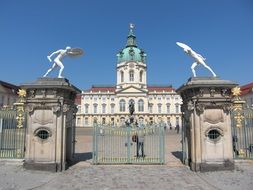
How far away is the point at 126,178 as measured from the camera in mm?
10359

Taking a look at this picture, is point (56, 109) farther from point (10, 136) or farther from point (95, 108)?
point (95, 108)

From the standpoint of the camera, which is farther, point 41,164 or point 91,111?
point 91,111

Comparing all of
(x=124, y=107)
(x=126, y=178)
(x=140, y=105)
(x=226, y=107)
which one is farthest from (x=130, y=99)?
(x=126, y=178)

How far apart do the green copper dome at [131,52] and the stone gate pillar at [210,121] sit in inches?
3031

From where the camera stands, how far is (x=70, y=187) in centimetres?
920

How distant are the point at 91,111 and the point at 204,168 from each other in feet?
271

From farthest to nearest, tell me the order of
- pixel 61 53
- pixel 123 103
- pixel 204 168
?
pixel 123 103 < pixel 61 53 < pixel 204 168

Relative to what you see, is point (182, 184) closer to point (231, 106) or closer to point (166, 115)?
point (231, 106)

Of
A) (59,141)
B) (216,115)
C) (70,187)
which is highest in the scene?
(216,115)

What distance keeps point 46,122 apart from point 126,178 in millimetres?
4315

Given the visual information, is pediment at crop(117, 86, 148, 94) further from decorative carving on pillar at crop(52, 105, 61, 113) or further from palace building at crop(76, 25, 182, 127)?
decorative carving on pillar at crop(52, 105, 61, 113)

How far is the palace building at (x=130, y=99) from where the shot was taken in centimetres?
8856

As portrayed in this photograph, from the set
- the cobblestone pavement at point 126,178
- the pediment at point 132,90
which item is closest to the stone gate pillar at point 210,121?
the cobblestone pavement at point 126,178

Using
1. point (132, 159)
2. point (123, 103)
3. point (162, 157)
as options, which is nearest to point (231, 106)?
point (162, 157)
